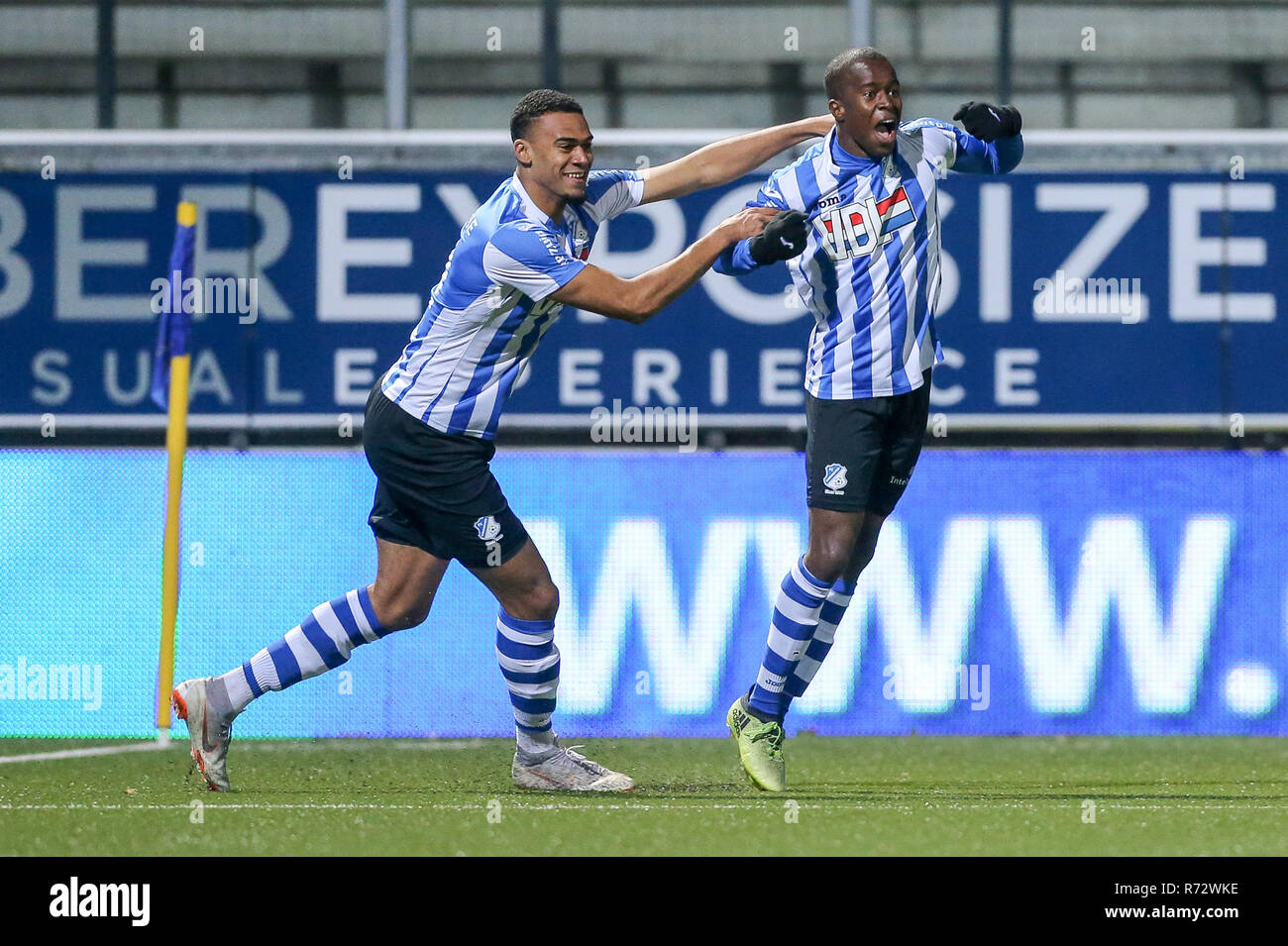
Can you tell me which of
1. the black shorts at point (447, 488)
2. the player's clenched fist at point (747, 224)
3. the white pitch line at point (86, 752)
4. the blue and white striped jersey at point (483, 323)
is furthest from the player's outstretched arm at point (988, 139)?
the white pitch line at point (86, 752)

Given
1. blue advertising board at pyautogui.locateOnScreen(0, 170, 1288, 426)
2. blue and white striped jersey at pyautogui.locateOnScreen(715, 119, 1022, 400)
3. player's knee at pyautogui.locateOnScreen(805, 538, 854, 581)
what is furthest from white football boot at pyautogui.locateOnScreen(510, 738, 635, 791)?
blue advertising board at pyautogui.locateOnScreen(0, 170, 1288, 426)

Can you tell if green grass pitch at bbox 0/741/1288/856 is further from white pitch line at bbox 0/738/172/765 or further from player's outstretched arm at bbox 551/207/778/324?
player's outstretched arm at bbox 551/207/778/324

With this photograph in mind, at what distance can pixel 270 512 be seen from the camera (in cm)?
785

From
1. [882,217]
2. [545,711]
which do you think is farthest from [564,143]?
[545,711]

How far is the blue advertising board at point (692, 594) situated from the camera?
305 inches

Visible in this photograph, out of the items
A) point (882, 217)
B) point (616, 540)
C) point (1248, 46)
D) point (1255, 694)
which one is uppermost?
point (1248, 46)

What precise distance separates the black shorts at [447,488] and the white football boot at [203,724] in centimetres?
79

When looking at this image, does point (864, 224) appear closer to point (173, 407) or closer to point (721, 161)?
point (721, 161)

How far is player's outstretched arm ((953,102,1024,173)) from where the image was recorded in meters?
5.89

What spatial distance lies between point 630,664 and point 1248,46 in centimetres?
666

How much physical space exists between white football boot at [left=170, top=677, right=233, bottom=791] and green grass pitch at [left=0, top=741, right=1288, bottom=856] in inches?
4.1

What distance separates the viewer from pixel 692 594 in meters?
7.85

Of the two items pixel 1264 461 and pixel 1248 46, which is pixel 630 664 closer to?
pixel 1264 461

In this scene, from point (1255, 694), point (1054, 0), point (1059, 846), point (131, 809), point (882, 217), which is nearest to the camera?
point (1059, 846)
